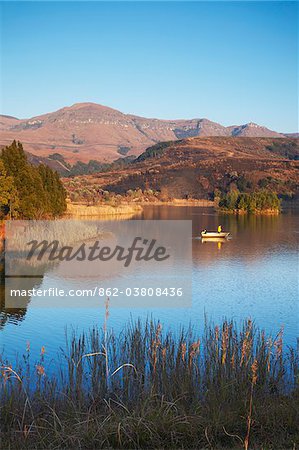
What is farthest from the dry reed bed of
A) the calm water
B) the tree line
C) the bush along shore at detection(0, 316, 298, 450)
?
the bush along shore at detection(0, 316, 298, 450)

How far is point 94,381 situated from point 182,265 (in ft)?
44.9

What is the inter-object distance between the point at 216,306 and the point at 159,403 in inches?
281

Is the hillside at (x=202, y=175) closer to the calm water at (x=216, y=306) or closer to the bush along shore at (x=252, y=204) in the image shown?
the bush along shore at (x=252, y=204)

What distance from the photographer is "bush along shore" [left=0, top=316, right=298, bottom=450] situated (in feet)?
19.7

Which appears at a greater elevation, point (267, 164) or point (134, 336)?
point (267, 164)

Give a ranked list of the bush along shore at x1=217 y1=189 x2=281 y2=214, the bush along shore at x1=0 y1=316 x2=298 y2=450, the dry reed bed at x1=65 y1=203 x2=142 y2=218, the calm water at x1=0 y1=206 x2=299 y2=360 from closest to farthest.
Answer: the bush along shore at x1=0 y1=316 x2=298 y2=450 < the calm water at x1=0 y1=206 x2=299 y2=360 < the dry reed bed at x1=65 y1=203 x2=142 y2=218 < the bush along shore at x1=217 y1=189 x2=281 y2=214

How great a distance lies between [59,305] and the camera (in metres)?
14.3

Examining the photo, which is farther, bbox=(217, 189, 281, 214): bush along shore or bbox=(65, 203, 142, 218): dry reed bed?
bbox=(217, 189, 281, 214): bush along shore

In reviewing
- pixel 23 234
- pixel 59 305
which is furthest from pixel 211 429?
pixel 23 234

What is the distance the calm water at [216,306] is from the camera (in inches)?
447

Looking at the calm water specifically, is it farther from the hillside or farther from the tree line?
the hillside

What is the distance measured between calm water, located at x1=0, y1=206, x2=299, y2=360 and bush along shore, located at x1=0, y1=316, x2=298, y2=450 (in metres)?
2.41

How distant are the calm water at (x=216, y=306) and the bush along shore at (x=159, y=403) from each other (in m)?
2.41

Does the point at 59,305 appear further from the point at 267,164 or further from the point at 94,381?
the point at 267,164
